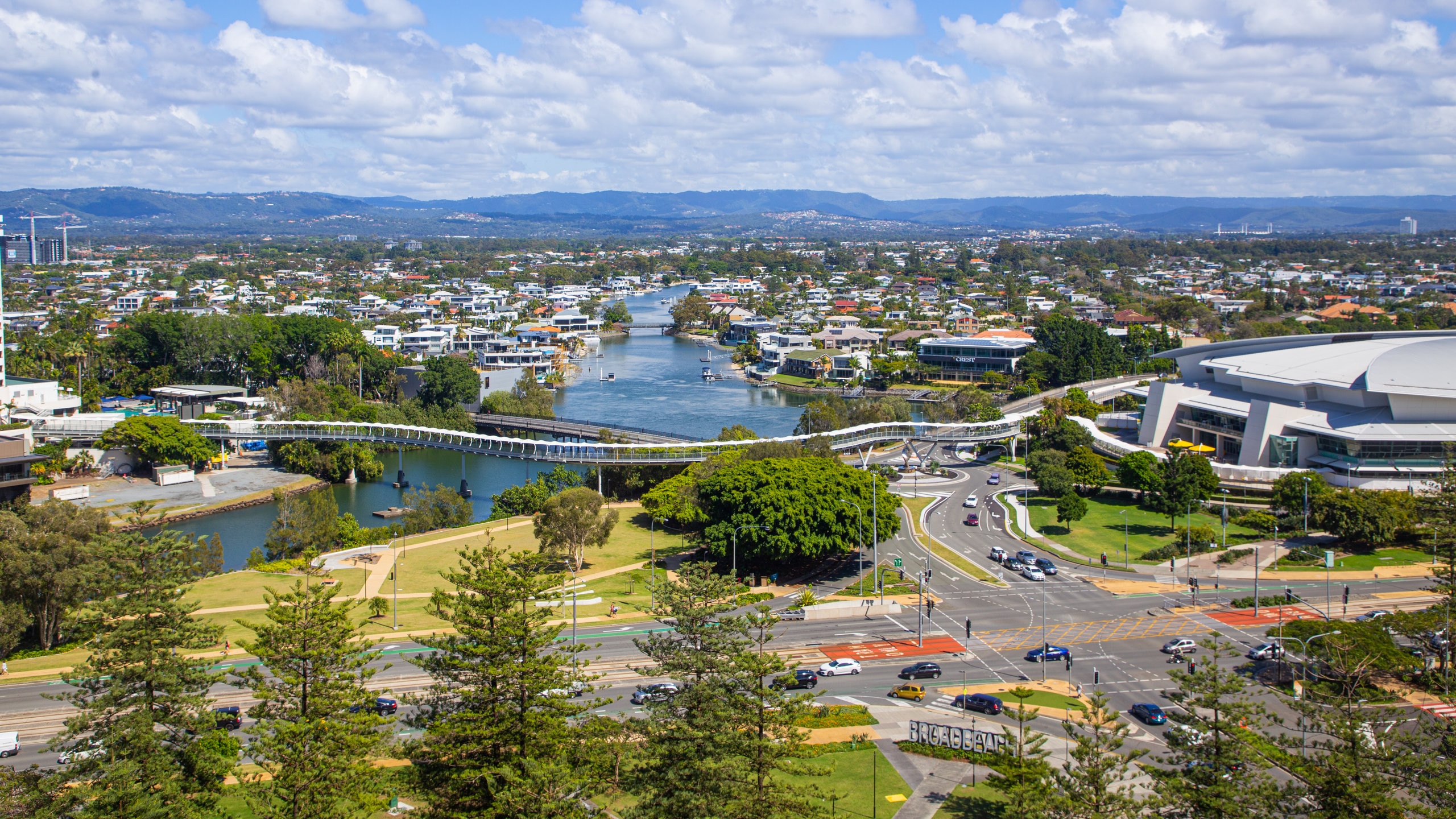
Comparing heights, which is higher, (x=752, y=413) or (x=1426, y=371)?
(x=1426, y=371)

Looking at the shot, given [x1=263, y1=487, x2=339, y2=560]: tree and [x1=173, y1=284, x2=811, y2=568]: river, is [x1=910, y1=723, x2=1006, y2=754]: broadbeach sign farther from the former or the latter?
[x1=173, y1=284, x2=811, y2=568]: river

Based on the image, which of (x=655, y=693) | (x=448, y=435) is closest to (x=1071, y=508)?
(x=655, y=693)

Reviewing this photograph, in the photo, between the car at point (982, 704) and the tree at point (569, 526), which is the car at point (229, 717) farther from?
the car at point (982, 704)

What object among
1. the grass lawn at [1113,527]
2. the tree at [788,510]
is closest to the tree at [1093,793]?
the tree at [788,510]

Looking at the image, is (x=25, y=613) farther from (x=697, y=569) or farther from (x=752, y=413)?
(x=752, y=413)

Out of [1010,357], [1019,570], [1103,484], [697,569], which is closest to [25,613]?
[697,569]

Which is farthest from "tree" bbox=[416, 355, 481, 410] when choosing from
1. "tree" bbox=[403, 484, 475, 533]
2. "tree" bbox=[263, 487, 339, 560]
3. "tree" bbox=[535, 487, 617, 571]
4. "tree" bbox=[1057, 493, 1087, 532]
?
"tree" bbox=[1057, 493, 1087, 532]

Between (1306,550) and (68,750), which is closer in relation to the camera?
(68,750)
